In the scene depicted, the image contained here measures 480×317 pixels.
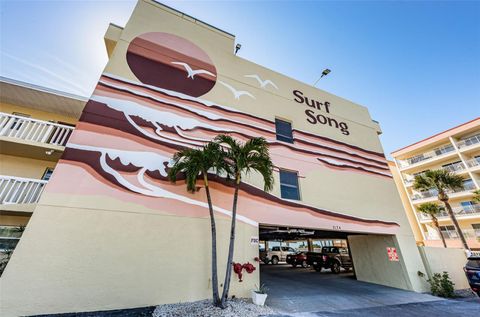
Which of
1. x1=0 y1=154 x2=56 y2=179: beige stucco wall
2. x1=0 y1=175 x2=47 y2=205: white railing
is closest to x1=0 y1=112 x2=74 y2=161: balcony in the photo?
x1=0 y1=154 x2=56 y2=179: beige stucco wall

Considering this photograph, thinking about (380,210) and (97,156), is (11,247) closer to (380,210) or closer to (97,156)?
(97,156)

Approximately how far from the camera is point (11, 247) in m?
7.13

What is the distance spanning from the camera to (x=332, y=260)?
1531 cm

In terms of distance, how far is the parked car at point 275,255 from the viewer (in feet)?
67.1

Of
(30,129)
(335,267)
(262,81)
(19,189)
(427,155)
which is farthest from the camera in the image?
(427,155)

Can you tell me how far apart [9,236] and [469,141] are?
3893 centimetres

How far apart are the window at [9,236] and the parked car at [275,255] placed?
1789 centimetres

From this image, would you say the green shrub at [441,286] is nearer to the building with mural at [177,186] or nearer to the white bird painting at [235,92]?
the building with mural at [177,186]

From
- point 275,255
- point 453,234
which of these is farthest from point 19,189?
point 453,234

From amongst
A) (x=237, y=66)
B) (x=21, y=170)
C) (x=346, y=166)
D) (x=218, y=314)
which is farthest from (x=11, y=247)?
(x=346, y=166)

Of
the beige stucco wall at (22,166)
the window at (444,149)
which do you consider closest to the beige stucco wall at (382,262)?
the beige stucco wall at (22,166)

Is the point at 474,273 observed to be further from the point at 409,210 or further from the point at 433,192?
the point at 409,210

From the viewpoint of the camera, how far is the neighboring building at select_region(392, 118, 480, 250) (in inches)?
877

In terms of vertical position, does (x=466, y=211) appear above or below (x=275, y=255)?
above
